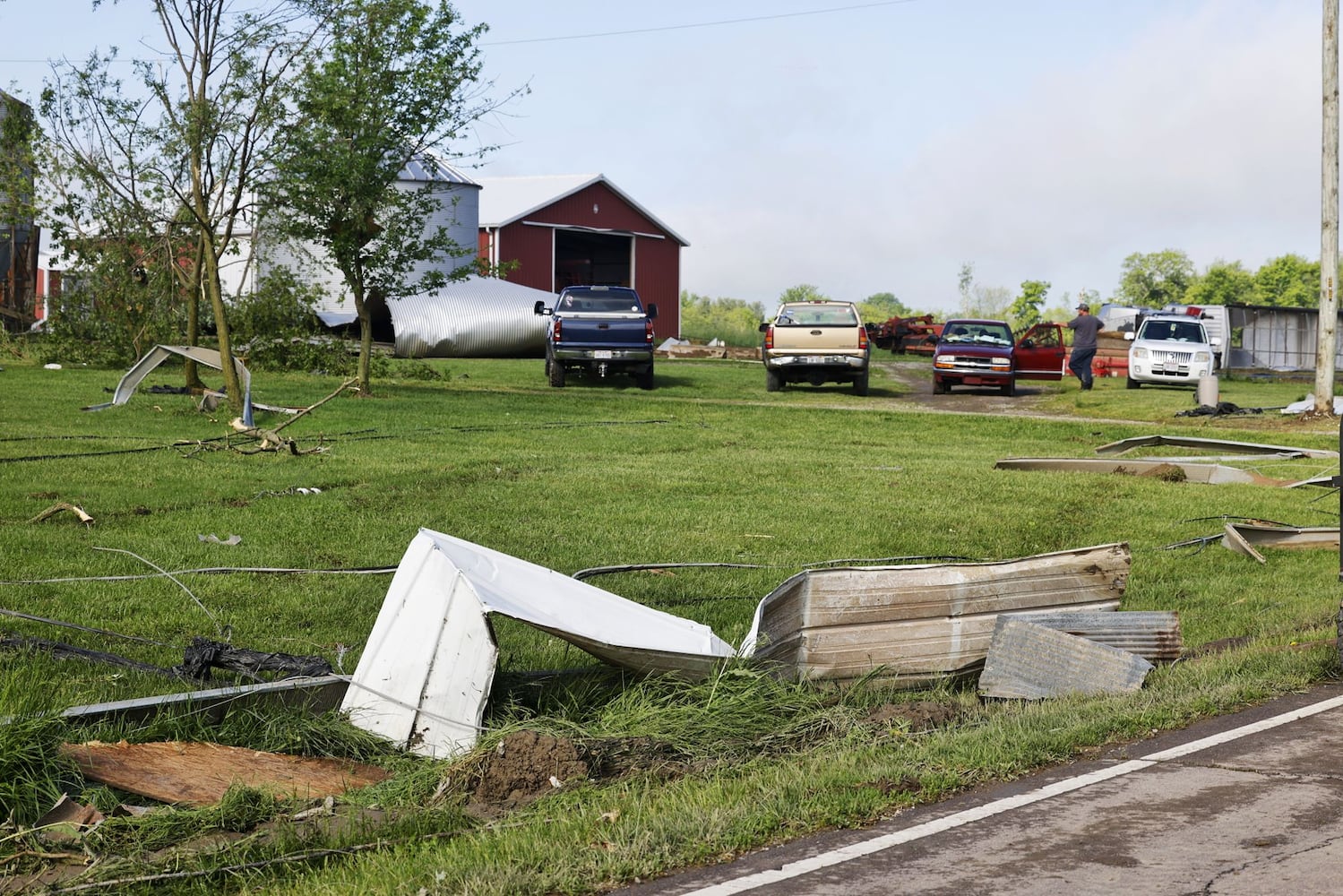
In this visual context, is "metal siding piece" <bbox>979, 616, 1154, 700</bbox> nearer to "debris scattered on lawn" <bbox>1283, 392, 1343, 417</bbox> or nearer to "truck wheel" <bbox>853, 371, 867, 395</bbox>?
"debris scattered on lawn" <bbox>1283, 392, 1343, 417</bbox>

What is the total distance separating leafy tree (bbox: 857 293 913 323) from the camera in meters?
98.9

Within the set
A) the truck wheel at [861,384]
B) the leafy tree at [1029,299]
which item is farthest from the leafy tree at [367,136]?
the leafy tree at [1029,299]

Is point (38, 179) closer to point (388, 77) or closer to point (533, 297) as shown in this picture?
point (388, 77)

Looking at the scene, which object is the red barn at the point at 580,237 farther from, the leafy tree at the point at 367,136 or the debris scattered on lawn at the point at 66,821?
the debris scattered on lawn at the point at 66,821

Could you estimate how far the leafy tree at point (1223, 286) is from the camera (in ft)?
356

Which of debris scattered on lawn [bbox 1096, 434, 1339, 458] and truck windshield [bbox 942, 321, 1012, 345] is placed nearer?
debris scattered on lawn [bbox 1096, 434, 1339, 458]

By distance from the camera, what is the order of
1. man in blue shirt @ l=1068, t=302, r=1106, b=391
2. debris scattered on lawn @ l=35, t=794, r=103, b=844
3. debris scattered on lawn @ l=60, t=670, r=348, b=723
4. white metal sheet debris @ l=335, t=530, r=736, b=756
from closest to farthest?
debris scattered on lawn @ l=35, t=794, r=103, b=844
debris scattered on lawn @ l=60, t=670, r=348, b=723
white metal sheet debris @ l=335, t=530, r=736, b=756
man in blue shirt @ l=1068, t=302, r=1106, b=391

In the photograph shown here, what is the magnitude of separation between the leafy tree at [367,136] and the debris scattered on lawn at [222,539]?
13557 mm

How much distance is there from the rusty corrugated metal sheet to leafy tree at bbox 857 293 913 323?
117 feet

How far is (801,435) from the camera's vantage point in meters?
19.6

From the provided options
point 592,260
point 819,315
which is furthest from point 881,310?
point 819,315

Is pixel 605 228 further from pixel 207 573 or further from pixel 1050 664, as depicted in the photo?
pixel 1050 664

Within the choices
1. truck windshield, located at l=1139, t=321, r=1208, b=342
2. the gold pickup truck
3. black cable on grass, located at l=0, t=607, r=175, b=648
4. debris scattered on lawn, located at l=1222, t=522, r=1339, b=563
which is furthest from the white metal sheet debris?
truck windshield, located at l=1139, t=321, r=1208, b=342

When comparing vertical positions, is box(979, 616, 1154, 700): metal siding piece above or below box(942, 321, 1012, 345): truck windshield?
below
